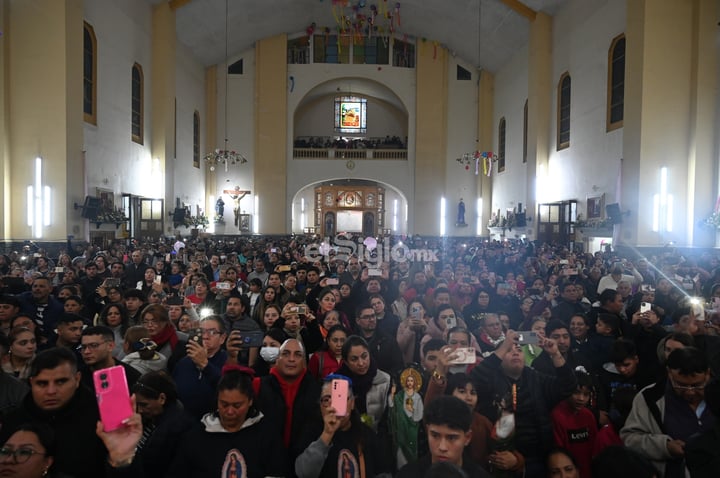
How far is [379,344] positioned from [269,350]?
1.10 meters

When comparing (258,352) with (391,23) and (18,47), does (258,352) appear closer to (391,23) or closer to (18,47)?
(18,47)

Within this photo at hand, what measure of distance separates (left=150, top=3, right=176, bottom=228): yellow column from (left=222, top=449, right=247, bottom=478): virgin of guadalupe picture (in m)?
20.9

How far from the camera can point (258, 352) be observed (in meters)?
4.34

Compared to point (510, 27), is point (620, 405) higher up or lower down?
lower down

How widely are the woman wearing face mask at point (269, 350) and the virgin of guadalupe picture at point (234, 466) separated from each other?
3.42 ft

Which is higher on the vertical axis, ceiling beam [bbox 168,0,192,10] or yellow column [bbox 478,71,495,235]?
ceiling beam [bbox 168,0,192,10]

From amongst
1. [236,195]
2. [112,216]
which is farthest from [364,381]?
[236,195]

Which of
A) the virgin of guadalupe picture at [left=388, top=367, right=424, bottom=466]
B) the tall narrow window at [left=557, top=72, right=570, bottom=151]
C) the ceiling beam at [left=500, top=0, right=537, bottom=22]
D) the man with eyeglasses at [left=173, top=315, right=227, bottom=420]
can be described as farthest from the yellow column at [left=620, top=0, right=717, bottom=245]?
the man with eyeglasses at [left=173, top=315, right=227, bottom=420]

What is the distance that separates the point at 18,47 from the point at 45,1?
150 cm

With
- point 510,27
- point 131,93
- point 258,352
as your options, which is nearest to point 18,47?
point 131,93

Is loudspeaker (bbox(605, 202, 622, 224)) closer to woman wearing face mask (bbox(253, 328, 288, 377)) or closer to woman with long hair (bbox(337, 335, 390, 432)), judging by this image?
woman wearing face mask (bbox(253, 328, 288, 377))

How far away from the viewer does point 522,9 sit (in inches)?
873

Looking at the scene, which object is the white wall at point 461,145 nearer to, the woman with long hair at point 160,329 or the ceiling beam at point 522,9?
the ceiling beam at point 522,9

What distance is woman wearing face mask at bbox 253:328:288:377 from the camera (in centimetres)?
394
